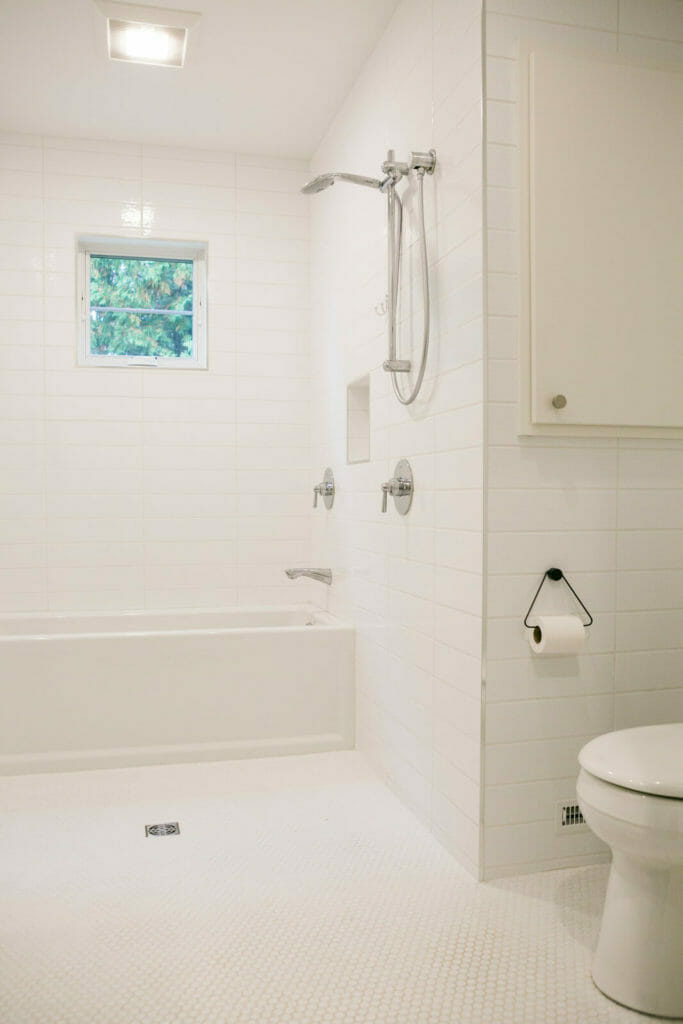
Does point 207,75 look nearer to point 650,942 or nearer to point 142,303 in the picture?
point 142,303

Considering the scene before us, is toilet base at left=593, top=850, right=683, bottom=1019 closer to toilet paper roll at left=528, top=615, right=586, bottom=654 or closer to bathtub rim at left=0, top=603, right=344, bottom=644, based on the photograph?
toilet paper roll at left=528, top=615, right=586, bottom=654

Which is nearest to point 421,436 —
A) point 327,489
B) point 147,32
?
point 327,489

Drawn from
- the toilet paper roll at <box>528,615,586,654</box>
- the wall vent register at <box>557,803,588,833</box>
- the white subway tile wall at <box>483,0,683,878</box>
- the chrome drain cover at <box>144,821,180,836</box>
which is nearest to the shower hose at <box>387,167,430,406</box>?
the white subway tile wall at <box>483,0,683,878</box>

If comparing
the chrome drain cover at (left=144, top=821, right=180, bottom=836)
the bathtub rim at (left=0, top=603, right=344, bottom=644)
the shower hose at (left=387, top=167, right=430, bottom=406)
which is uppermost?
the shower hose at (left=387, top=167, right=430, bottom=406)

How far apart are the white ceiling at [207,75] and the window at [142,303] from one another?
502 mm

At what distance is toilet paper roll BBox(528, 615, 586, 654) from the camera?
2029 mm

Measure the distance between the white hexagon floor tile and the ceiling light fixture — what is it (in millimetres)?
2581

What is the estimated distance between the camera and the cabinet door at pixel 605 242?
2070 millimetres

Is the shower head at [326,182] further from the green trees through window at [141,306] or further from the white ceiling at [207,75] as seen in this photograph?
the green trees through window at [141,306]

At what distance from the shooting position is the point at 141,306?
3.95 m

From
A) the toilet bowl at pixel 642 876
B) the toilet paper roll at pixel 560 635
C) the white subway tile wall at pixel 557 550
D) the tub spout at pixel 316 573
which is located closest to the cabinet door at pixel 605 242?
the white subway tile wall at pixel 557 550

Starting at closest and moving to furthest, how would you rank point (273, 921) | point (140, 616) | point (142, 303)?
point (273, 921), point (140, 616), point (142, 303)

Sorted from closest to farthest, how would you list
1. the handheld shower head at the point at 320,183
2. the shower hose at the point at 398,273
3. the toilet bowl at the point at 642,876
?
the toilet bowl at the point at 642,876 < the shower hose at the point at 398,273 < the handheld shower head at the point at 320,183

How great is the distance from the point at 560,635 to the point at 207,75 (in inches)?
97.6
